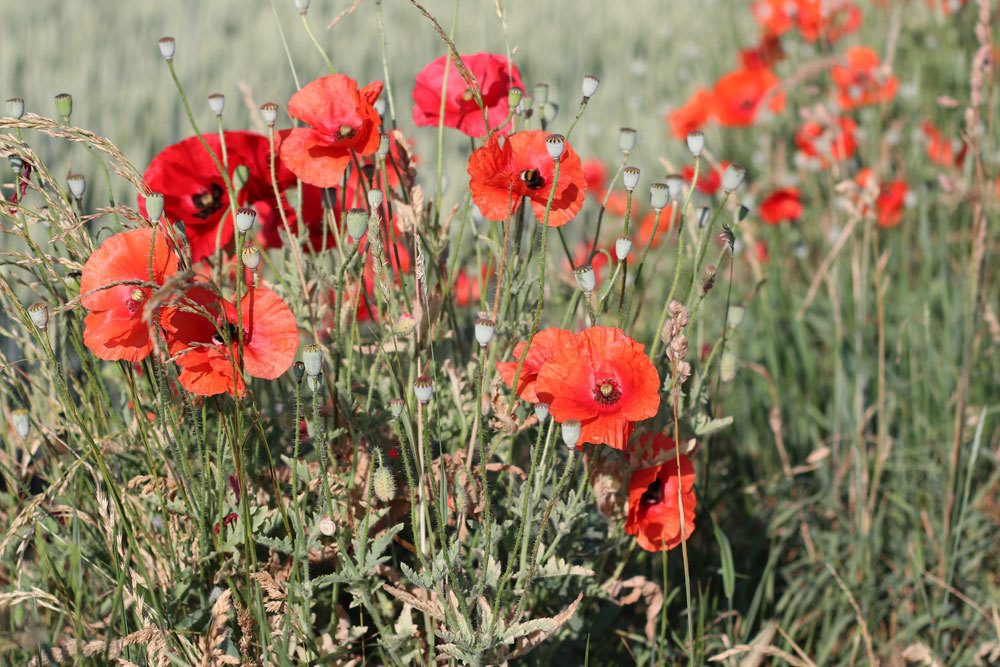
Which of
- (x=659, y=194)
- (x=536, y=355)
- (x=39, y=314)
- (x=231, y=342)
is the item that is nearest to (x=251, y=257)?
(x=231, y=342)

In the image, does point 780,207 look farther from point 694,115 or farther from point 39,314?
point 39,314

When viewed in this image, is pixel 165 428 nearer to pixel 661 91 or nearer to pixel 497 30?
pixel 661 91

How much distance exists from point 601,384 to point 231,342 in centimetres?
41

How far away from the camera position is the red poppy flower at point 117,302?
1.17m

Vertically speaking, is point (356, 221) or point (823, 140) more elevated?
point (356, 221)

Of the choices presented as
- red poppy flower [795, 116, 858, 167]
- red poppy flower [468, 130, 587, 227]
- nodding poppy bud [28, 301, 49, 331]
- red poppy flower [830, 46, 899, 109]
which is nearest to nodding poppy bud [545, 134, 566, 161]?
red poppy flower [468, 130, 587, 227]

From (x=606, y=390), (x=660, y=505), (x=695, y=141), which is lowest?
(x=660, y=505)

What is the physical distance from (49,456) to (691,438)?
34.6 inches

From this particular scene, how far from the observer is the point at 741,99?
3045mm

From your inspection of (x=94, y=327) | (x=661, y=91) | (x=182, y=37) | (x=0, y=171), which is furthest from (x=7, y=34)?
(x=94, y=327)

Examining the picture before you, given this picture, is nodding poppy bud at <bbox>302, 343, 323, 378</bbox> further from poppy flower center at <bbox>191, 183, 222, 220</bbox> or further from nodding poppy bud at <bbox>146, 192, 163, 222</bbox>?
poppy flower center at <bbox>191, 183, 222, 220</bbox>

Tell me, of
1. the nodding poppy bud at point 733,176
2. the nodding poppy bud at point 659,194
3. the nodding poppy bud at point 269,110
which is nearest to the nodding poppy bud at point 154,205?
the nodding poppy bud at point 269,110

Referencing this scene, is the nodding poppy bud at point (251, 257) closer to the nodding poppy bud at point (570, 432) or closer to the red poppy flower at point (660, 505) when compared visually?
the nodding poppy bud at point (570, 432)

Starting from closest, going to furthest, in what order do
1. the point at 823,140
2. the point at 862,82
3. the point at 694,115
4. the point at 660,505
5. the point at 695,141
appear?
the point at 695,141, the point at 660,505, the point at 823,140, the point at 862,82, the point at 694,115
